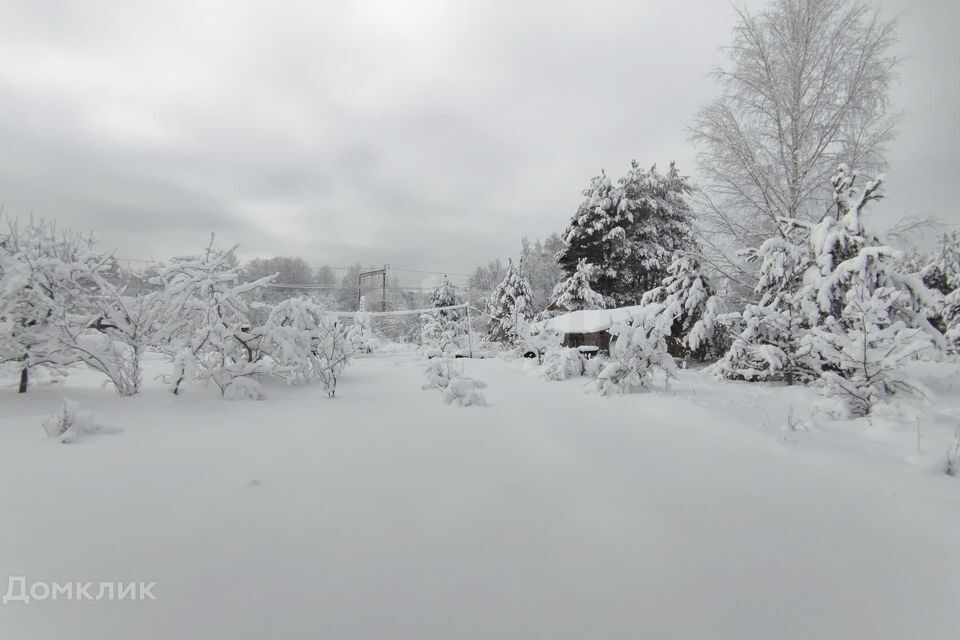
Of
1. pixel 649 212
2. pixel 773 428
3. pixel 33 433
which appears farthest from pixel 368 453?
pixel 649 212

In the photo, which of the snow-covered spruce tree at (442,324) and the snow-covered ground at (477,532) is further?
the snow-covered spruce tree at (442,324)

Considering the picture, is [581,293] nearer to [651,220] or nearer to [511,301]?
[651,220]

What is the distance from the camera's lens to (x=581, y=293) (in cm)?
1942

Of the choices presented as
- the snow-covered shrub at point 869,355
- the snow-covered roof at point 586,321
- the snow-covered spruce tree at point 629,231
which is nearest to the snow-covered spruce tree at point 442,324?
the snow-covered roof at point 586,321

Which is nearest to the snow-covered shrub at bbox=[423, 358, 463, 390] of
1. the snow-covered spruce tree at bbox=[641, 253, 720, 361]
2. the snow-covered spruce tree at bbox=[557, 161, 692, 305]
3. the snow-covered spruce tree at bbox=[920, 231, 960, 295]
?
the snow-covered spruce tree at bbox=[641, 253, 720, 361]

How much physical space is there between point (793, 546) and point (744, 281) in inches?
386

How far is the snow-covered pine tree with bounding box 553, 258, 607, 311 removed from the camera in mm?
19078

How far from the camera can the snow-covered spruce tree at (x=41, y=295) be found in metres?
3.66

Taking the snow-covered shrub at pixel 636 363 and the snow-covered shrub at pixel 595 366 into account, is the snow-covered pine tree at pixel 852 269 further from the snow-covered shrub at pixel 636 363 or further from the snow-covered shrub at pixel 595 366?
the snow-covered shrub at pixel 595 366

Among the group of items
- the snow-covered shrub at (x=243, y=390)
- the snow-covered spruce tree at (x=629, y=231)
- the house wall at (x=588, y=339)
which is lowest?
the snow-covered shrub at (x=243, y=390)

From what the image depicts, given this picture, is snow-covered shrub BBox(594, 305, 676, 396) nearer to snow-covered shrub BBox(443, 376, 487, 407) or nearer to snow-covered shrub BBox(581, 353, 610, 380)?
snow-covered shrub BBox(581, 353, 610, 380)

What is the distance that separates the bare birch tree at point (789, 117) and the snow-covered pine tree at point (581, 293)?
28.5ft

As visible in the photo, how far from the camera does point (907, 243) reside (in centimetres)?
845

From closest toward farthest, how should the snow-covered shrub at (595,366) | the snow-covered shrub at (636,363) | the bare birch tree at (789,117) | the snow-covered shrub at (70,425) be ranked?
the snow-covered shrub at (70,425), the snow-covered shrub at (636,363), the snow-covered shrub at (595,366), the bare birch tree at (789,117)
